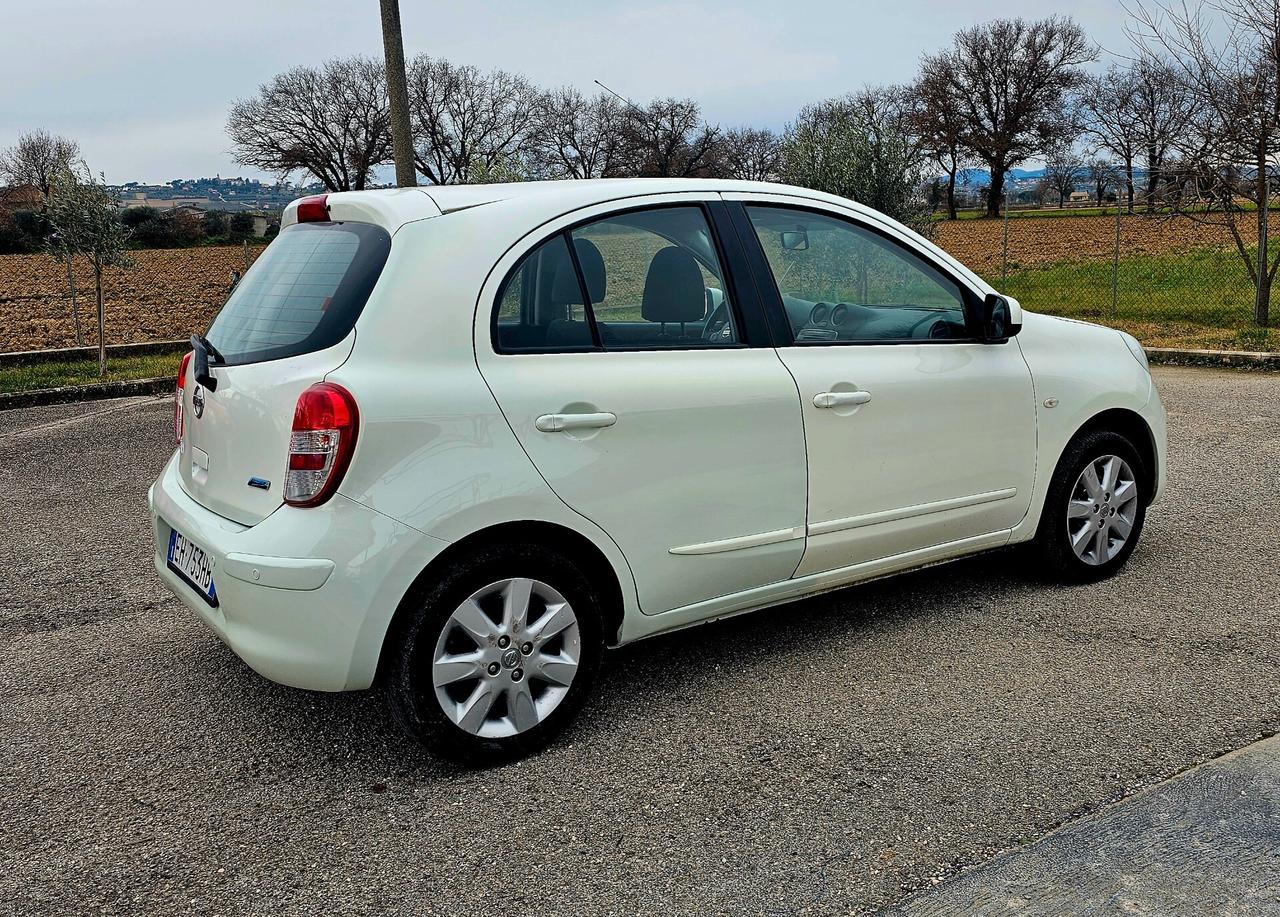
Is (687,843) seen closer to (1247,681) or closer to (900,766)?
(900,766)

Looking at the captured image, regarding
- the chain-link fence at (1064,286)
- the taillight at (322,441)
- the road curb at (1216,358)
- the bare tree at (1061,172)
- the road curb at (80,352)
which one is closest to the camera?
the taillight at (322,441)

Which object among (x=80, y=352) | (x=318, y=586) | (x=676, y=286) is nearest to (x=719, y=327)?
(x=676, y=286)

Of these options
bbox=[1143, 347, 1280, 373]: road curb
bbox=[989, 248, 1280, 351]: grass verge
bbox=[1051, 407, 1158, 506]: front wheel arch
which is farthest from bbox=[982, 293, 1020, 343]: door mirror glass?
bbox=[989, 248, 1280, 351]: grass verge

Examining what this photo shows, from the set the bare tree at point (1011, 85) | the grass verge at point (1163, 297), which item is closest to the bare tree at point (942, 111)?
the bare tree at point (1011, 85)

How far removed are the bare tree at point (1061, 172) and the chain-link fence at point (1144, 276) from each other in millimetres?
29442

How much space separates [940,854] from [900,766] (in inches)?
18.3

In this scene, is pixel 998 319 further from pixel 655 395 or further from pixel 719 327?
pixel 655 395

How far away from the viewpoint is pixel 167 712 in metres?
3.79

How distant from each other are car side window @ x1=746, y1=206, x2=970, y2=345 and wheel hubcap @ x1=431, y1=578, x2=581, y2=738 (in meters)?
1.28

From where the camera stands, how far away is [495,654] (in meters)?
3.25

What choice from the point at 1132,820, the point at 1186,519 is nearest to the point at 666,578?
the point at 1132,820

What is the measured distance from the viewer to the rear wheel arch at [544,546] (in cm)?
313

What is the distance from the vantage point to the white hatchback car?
308cm

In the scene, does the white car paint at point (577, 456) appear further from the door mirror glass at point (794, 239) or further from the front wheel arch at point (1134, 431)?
the front wheel arch at point (1134, 431)
